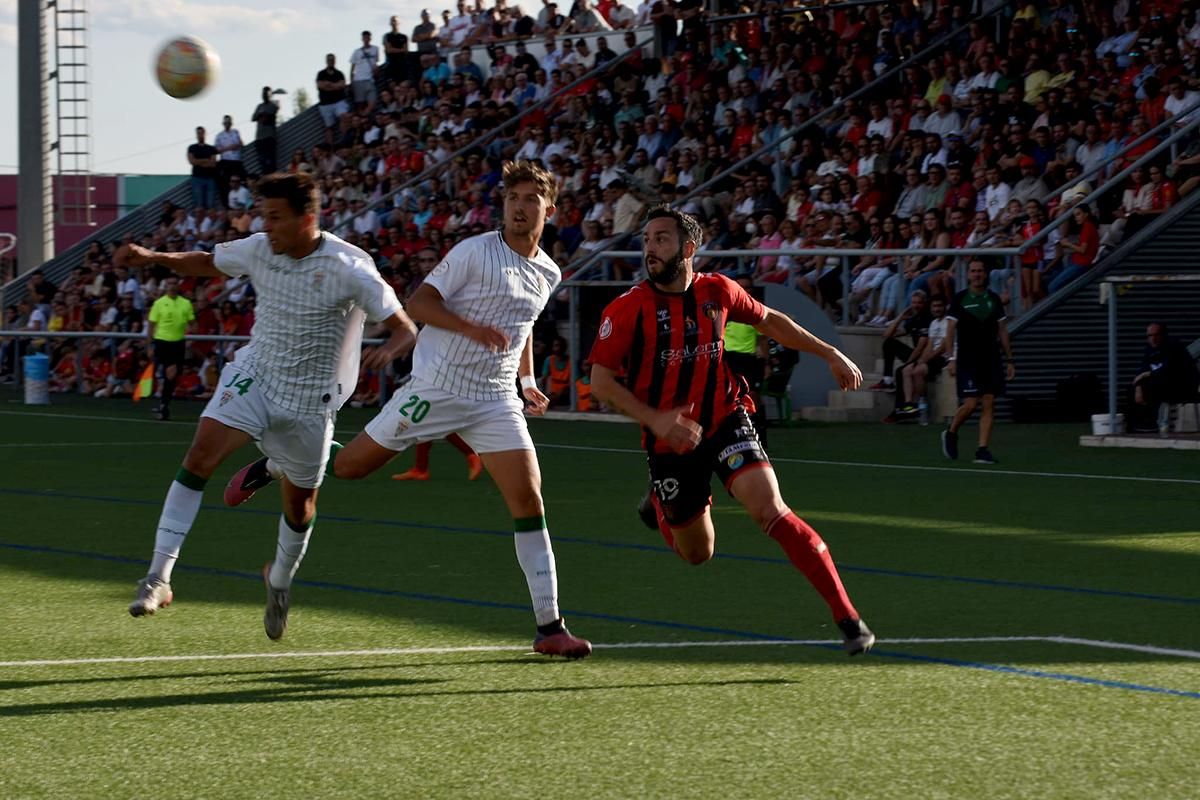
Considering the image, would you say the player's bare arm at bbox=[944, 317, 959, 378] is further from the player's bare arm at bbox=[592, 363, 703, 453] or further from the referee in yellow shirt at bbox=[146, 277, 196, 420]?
the player's bare arm at bbox=[592, 363, 703, 453]

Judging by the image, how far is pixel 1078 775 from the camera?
18.6ft

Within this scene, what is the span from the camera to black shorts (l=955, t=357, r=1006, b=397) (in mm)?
17688

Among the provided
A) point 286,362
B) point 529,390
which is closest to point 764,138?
point 529,390

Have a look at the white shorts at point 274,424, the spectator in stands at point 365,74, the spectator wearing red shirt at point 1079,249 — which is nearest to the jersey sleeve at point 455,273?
the white shorts at point 274,424

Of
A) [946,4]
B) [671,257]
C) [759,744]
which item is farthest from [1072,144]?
[759,744]

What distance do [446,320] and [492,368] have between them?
346 mm

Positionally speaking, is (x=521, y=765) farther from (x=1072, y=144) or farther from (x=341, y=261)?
(x=1072, y=144)

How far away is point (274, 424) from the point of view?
8.09 meters

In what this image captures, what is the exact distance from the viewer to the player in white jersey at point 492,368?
7867 mm

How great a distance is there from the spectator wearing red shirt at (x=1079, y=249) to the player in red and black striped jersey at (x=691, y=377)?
15216 millimetres

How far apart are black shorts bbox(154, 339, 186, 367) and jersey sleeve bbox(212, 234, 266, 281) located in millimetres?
18377

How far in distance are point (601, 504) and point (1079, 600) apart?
17.7 ft

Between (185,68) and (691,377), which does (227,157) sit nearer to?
(185,68)

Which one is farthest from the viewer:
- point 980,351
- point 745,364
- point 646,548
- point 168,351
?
point 168,351
